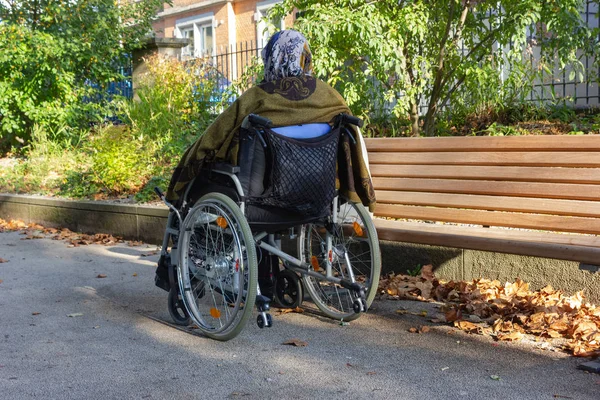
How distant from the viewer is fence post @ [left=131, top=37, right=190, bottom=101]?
13023 mm

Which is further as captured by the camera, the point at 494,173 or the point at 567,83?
the point at 567,83

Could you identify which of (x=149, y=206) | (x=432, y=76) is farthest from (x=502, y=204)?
(x=149, y=206)

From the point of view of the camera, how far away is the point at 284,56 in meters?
4.30

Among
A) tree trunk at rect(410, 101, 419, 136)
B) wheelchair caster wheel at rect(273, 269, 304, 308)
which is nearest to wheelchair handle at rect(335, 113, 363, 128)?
wheelchair caster wheel at rect(273, 269, 304, 308)

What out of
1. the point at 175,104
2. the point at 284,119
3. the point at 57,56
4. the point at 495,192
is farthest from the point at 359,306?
the point at 57,56

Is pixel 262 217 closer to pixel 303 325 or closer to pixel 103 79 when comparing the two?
pixel 303 325

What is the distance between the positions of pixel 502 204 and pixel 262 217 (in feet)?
5.17

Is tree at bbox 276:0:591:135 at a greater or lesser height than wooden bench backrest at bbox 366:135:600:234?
greater

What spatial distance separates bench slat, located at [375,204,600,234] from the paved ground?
2.05 ft

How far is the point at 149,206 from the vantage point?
316 inches

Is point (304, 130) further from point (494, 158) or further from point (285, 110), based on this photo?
point (494, 158)

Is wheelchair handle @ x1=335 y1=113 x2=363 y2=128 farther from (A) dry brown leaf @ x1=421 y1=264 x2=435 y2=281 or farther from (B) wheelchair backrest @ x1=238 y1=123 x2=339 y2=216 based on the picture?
(A) dry brown leaf @ x1=421 y1=264 x2=435 y2=281

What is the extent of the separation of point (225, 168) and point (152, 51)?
31.2 ft

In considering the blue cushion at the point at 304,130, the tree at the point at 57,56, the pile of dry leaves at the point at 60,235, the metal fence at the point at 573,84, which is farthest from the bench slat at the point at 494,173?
the tree at the point at 57,56
